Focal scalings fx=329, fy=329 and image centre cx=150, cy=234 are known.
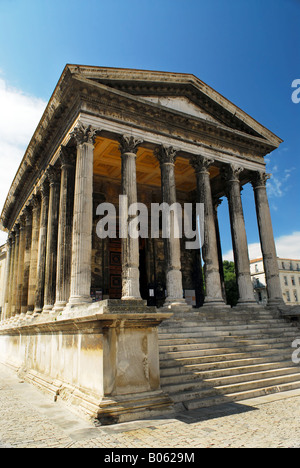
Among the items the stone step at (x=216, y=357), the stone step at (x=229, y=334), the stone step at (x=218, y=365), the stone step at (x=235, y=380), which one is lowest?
the stone step at (x=235, y=380)

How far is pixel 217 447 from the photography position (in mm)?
4227

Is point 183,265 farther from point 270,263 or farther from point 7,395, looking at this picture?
point 7,395

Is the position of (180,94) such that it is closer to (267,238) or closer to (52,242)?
(267,238)

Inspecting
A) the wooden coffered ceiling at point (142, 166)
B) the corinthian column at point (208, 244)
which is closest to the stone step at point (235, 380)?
the corinthian column at point (208, 244)

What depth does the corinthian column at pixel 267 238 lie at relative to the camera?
15.4m

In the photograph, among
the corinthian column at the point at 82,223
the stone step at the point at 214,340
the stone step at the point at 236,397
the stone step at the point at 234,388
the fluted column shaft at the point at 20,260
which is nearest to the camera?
the stone step at the point at 236,397

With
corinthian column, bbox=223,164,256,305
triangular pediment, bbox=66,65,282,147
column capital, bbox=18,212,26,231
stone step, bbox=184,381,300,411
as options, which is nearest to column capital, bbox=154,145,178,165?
triangular pediment, bbox=66,65,282,147

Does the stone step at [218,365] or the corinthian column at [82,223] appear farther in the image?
the corinthian column at [82,223]

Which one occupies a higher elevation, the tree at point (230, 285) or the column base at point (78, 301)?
the tree at point (230, 285)

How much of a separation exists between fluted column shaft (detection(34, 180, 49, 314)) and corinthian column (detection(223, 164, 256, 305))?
8.79m

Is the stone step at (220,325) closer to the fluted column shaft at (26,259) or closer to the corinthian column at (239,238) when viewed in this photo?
the corinthian column at (239,238)

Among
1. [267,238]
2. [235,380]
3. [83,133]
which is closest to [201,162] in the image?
[267,238]

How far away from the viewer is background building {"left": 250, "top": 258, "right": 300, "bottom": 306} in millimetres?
56312

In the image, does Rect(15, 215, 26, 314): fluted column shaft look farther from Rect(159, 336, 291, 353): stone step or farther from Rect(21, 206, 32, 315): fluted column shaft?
Rect(159, 336, 291, 353): stone step
